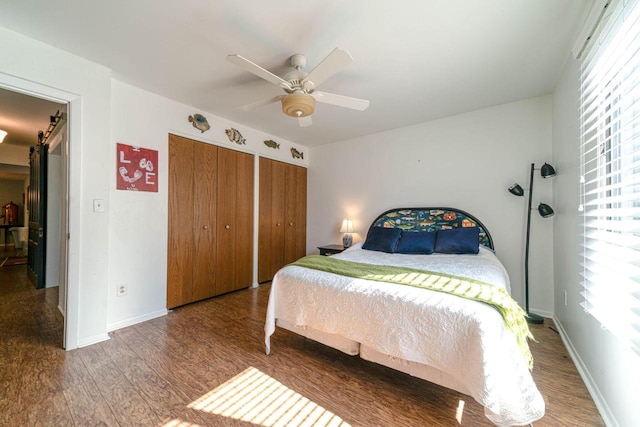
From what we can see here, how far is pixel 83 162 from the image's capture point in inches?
87.4

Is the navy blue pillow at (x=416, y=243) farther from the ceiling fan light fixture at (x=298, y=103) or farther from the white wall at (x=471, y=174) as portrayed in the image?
the ceiling fan light fixture at (x=298, y=103)

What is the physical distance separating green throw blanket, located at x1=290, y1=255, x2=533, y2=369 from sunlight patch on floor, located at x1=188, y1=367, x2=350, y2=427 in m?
0.87

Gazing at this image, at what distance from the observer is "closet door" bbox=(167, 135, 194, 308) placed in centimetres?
302

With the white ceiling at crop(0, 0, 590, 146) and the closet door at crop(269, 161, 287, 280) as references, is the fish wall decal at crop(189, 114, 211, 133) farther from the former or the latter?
the closet door at crop(269, 161, 287, 280)

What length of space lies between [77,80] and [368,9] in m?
2.51

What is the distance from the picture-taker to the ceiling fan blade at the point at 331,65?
5.10 feet

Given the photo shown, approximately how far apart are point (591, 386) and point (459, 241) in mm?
1538

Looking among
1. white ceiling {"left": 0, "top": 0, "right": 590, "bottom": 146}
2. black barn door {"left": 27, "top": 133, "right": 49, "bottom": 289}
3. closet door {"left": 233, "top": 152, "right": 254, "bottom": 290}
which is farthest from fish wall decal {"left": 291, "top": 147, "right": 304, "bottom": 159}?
black barn door {"left": 27, "top": 133, "right": 49, "bottom": 289}

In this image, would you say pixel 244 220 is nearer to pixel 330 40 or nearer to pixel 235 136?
pixel 235 136

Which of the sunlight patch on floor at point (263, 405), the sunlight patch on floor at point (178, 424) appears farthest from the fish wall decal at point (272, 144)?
the sunlight patch on floor at point (178, 424)


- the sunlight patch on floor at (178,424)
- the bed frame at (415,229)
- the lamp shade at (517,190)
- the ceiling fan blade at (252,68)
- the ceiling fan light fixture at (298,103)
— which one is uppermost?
the ceiling fan blade at (252,68)

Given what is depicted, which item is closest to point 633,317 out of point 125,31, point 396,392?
point 396,392

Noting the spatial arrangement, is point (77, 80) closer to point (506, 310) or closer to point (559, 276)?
point (506, 310)

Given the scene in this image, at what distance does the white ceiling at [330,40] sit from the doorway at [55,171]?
1.36 feet
